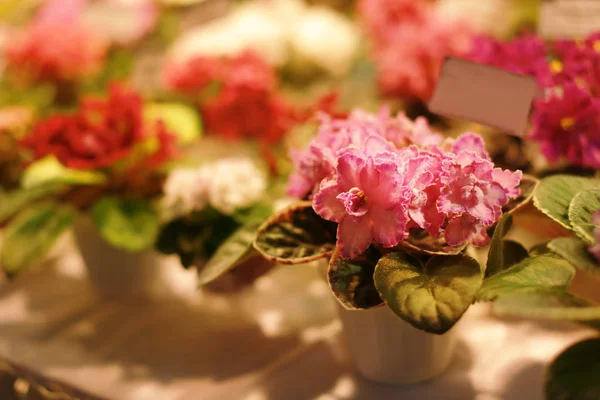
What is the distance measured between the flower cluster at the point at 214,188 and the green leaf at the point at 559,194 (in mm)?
343

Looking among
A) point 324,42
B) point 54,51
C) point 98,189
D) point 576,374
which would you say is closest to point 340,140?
point 576,374

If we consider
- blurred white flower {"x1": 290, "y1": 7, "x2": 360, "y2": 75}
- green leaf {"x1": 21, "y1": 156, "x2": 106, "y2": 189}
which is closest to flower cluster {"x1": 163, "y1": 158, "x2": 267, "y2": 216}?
green leaf {"x1": 21, "y1": 156, "x2": 106, "y2": 189}

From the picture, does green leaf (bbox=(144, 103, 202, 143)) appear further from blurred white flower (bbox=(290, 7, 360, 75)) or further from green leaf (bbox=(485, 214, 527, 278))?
green leaf (bbox=(485, 214, 527, 278))

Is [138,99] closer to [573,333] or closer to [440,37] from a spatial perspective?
[440,37]

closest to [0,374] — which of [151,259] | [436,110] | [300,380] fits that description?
[151,259]

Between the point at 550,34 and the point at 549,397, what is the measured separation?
0.59m

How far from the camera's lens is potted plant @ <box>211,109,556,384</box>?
47cm

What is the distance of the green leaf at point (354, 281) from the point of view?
0.51 m

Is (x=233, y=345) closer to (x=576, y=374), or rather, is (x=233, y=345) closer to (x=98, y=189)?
(x=98, y=189)

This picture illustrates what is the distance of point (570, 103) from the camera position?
2.08ft

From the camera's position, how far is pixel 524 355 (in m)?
0.66

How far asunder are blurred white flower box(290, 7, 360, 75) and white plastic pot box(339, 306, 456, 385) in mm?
725

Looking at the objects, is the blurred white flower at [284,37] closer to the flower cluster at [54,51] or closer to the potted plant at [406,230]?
the flower cluster at [54,51]

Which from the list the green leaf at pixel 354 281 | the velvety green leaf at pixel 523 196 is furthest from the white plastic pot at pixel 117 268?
the velvety green leaf at pixel 523 196
